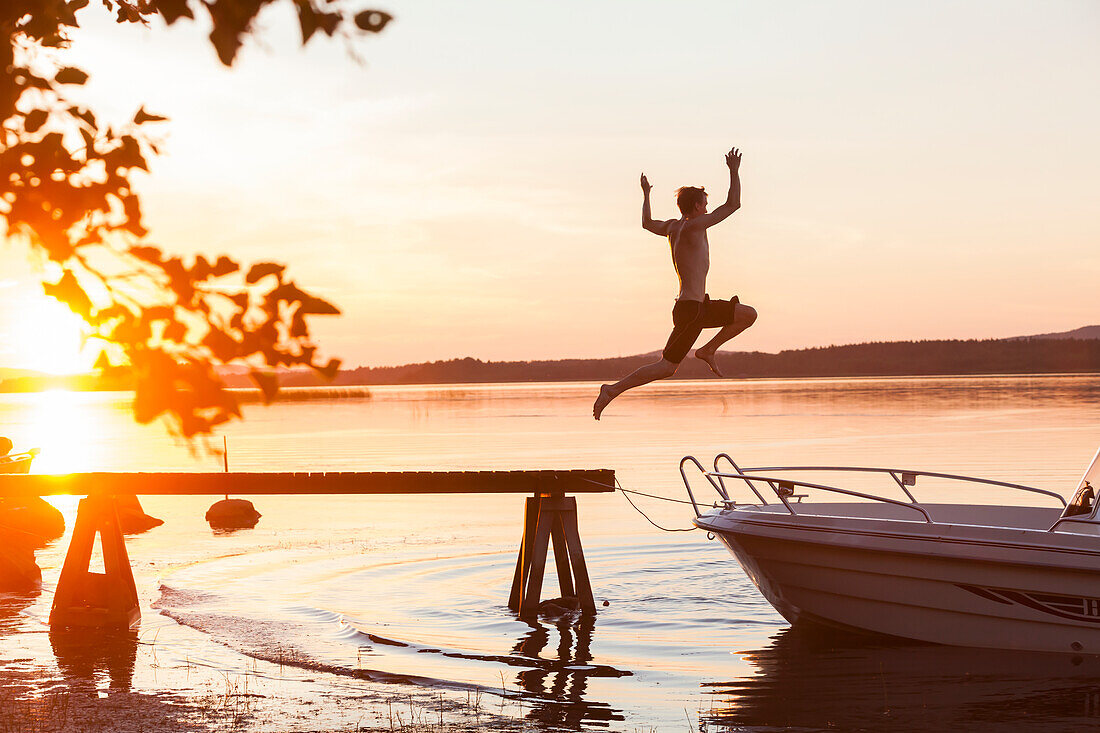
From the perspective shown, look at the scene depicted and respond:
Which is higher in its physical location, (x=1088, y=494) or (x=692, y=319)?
(x=692, y=319)

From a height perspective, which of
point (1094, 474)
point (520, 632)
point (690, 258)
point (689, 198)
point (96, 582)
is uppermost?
point (689, 198)

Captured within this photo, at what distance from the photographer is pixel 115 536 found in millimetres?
15898

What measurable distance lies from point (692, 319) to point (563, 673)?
4443 mm

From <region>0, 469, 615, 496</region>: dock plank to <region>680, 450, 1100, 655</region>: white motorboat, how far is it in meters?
2.05

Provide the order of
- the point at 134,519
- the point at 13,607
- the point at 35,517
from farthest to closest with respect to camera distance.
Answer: the point at 134,519 → the point at 35,517 → the point at 13,607

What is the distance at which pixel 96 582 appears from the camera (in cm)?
1570

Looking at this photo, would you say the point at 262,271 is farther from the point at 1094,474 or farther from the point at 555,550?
the point at 555,550

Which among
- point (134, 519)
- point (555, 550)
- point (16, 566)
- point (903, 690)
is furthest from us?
point (134, 519)

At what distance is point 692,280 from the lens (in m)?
10.5

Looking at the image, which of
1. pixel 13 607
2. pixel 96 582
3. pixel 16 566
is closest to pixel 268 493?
pixel 96 582

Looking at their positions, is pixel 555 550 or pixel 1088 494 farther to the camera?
pixel 555 550


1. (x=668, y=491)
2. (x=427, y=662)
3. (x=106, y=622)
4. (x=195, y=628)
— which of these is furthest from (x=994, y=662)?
(x=668, y=491)

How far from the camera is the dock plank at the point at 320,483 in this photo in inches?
Result: 599

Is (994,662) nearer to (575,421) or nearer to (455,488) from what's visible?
(455,488)
